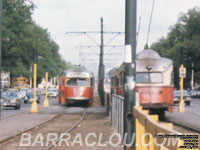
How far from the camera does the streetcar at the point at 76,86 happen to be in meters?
39.9

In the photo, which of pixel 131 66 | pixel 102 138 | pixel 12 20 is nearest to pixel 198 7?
pixel 12 20

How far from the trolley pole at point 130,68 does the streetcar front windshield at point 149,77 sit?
14.7 m

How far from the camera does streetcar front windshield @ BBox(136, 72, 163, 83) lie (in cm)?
2460

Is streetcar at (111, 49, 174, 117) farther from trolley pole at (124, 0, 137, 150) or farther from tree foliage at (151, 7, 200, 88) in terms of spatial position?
tree foliage at (151, 7, 200, 88)

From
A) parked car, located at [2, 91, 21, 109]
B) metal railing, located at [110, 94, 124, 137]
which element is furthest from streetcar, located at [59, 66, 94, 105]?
metal railing, located at [110, 94, 124, 137]

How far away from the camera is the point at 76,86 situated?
4006 centimetres

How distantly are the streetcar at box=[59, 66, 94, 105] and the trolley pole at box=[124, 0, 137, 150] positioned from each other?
30.1 m

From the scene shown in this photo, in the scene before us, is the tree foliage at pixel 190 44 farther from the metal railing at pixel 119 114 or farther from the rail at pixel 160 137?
the rail at pixel 160 137

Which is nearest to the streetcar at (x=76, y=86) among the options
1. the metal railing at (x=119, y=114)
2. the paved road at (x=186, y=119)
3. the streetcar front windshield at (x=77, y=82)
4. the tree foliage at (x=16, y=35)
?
the streetcar front windshield at (x=77, y=82)

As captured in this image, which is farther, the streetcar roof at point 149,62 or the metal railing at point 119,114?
the streetcar roof at point 149,62

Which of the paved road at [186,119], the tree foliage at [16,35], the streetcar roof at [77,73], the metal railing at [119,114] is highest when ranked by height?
the tree foliage at [16,35]

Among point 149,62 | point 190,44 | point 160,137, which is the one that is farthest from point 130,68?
point 190,44

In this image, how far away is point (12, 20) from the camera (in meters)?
61.8

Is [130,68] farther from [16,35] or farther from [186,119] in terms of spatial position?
[16,35]
